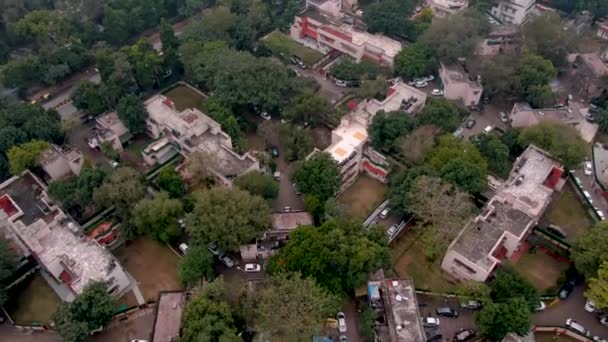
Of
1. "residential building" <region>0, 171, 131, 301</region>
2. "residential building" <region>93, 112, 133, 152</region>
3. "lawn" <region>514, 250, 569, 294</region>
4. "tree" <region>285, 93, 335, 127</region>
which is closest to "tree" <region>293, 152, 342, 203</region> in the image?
"tree" <region>285, 93, 335, 127</region>

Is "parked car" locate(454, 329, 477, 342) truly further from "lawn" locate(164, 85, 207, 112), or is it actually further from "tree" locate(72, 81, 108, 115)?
"tree" locate(72, 81, 108, 115)

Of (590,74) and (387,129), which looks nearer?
(387,129)

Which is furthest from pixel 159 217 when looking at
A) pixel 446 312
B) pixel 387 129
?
pixel 446 312

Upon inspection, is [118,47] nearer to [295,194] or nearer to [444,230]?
[295,194]

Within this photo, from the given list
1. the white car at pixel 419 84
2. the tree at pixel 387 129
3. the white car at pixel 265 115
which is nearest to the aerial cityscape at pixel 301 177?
the tree at pixel 387 129

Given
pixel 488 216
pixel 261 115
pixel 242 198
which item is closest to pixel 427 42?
pixel 261 115

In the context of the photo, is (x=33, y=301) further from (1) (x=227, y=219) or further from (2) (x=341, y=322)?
(2) (x=341, y=322)
